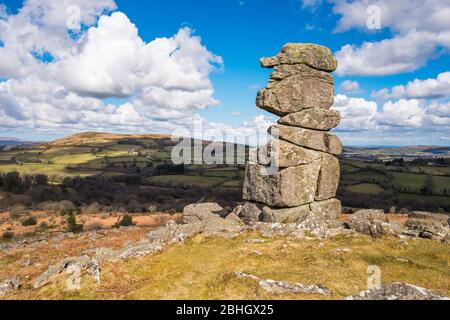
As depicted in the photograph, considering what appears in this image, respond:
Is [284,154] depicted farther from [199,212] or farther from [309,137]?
[199,212]

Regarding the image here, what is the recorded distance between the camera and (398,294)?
11234 mm

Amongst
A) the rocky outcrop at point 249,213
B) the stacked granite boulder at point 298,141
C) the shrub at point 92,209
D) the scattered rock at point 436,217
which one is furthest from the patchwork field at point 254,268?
the shrub at point 92,209

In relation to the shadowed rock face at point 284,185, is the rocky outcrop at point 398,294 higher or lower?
lower

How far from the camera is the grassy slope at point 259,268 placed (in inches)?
514

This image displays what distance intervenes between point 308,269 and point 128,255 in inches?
393

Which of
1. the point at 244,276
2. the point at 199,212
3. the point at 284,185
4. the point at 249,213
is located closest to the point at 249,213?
the point at 249,213

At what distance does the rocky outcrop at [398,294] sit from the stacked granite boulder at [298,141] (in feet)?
45.2

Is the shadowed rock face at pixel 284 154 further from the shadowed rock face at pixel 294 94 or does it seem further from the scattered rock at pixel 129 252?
the scattered rock at pixel 129 252

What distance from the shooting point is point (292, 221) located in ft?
83.6

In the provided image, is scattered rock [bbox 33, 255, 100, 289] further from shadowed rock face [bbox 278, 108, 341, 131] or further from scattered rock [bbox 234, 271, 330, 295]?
shadowed rock face [bbox 278, 108, 341, 131]

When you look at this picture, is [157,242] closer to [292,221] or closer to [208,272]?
[208,272]

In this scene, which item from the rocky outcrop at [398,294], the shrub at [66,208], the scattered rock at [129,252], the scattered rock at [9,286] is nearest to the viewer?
the rocky outcrop at [398,294]

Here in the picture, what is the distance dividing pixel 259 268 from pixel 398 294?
6.48 m
